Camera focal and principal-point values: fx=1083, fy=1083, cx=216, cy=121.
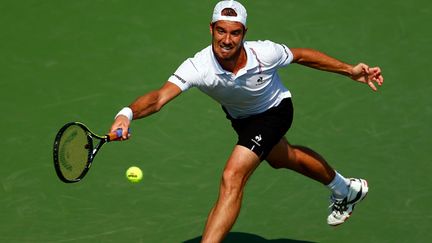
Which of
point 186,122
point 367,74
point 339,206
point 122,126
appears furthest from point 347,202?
point 122,126

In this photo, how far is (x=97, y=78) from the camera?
12.7 m

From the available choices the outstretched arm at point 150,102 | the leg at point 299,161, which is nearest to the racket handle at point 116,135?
the outstretched arm at point 150,102

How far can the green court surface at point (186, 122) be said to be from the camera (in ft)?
34.1

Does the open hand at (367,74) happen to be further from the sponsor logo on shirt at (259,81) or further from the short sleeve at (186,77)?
the short sleeve at (186,77)

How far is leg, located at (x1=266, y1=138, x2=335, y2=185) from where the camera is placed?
996 centimetres

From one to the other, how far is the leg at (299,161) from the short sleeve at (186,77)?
1.24m

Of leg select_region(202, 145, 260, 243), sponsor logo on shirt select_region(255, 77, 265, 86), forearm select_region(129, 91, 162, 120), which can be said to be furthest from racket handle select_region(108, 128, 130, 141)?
sponsor logo on shirt select_region(255, 77, 265, 86)

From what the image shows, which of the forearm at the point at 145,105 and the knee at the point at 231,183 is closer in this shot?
the forearm at the point at 145,105

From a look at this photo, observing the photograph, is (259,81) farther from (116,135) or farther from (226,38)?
(116,135)

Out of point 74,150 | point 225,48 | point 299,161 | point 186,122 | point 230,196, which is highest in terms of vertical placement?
point 225,48

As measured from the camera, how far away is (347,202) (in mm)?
10289

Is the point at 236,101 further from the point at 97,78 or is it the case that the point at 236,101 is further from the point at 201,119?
the point at 97,78

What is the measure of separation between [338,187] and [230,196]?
1.72 metres

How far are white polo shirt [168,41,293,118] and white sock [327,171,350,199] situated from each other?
39.4 inches
